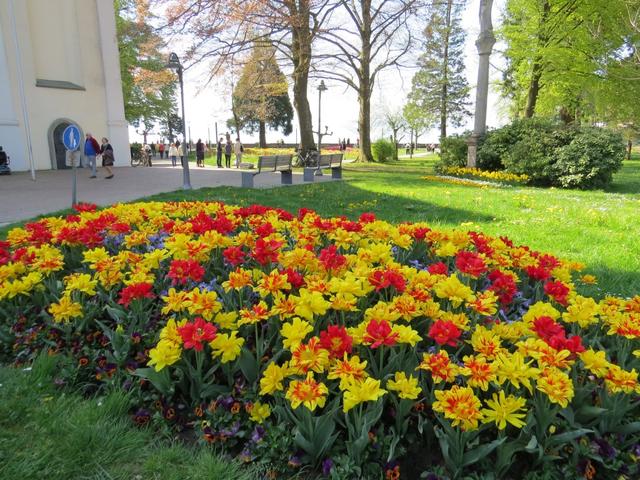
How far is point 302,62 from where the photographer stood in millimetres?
19828

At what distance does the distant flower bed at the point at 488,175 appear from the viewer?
15.2 meters

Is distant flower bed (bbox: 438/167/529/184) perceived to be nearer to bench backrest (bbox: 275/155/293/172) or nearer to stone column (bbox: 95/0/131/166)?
bench backrest (bbox: 275/155/293/172)

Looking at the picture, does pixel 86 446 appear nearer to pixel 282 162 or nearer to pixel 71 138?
pixel 71 138

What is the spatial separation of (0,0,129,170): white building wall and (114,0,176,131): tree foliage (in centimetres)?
142

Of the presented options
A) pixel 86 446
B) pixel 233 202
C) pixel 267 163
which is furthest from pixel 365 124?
pixel 86 446

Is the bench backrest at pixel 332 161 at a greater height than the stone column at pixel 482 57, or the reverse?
the stone column at pixel 482 57

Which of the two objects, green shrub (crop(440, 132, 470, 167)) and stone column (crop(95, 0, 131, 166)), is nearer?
green shrub (crop(440, 132, 470, 167))

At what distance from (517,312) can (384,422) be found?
1319mm

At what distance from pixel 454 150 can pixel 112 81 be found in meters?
17.9

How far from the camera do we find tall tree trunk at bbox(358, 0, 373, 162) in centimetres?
2189

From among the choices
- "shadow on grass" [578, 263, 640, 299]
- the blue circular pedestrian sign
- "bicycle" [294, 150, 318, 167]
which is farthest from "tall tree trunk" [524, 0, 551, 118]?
the blue circular pedestrian sign

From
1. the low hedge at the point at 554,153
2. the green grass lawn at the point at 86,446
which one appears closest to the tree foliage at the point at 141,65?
the low hedge at the point at 554,153

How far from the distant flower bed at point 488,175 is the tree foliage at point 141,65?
1237cm

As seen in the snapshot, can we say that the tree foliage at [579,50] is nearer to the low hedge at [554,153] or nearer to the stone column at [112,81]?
the low hedge at [554,153]
